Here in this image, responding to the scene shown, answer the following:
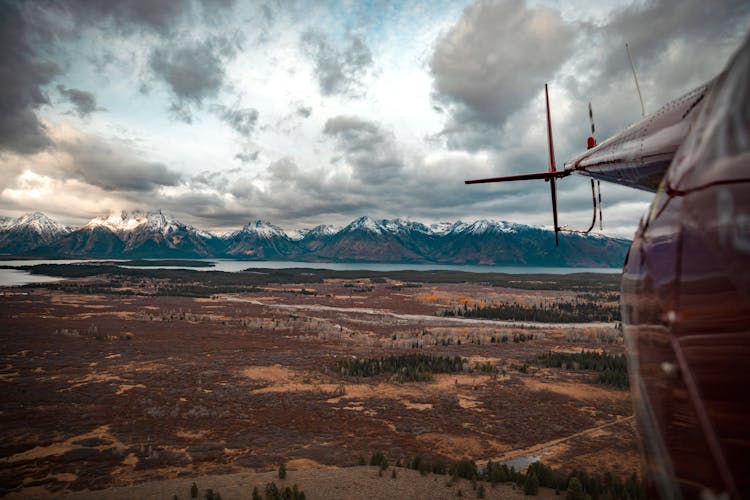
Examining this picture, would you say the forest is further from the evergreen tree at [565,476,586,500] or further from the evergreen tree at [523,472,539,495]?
the evergreen tree at [523,472,539,495]

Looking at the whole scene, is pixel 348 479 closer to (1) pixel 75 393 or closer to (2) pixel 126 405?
(2) pixel 126 405

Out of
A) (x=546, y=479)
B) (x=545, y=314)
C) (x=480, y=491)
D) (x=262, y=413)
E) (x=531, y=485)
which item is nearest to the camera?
(x=480, y=491)

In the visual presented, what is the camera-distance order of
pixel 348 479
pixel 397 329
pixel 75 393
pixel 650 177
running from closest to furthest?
pixel 650 177 → pixel 348 479 → pixel 75 393 → pixel 397 329

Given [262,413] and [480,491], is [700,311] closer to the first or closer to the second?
[480,491]

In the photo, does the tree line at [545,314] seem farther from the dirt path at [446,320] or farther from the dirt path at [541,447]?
the dirt path at [541,447]

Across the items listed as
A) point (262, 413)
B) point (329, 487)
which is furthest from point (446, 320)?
point (329, 487)

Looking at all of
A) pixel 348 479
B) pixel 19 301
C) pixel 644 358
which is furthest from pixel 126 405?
pixel 19 301

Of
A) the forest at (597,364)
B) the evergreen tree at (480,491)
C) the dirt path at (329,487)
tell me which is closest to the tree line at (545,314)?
the forest at (597,364)

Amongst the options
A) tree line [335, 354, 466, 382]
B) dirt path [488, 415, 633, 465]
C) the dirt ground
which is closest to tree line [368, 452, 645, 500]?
the dirt ground
